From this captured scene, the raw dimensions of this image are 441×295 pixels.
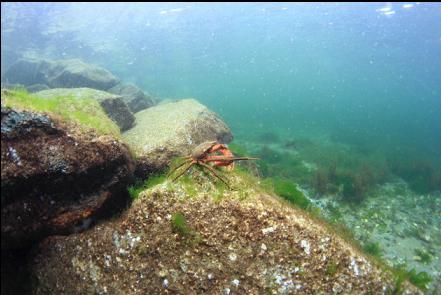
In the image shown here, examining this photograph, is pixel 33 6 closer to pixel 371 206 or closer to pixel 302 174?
pixel 302 174

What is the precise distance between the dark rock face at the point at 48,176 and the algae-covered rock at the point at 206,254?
1.47 ft

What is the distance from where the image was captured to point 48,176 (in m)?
4.00

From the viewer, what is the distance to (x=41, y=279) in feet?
14.3

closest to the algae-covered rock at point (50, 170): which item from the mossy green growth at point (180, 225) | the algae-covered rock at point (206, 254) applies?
the algae-covered rock at point (206, 254)

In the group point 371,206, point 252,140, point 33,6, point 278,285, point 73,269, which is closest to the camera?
point 278,285

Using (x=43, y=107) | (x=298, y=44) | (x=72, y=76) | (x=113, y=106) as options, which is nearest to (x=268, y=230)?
(x=43, y=107)

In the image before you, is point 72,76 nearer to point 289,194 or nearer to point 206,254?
point 289,194

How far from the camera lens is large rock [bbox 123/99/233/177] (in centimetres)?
659

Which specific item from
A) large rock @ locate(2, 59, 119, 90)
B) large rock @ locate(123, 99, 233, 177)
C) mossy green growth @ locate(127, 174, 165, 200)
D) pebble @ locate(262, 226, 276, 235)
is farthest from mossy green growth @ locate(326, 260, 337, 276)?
large rock @ locate(2, 59, 119, 90)

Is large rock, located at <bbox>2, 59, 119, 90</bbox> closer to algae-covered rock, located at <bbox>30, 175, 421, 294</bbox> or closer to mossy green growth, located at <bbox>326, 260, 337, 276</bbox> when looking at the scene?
algae-covered rock, located at <bbox>30, 175, 421, 294</bbox>

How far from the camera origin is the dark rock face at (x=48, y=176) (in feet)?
12.3

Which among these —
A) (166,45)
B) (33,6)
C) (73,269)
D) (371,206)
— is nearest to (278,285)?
(73,269)

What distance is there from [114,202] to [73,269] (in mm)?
1209

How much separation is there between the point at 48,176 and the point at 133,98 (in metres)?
14.5
